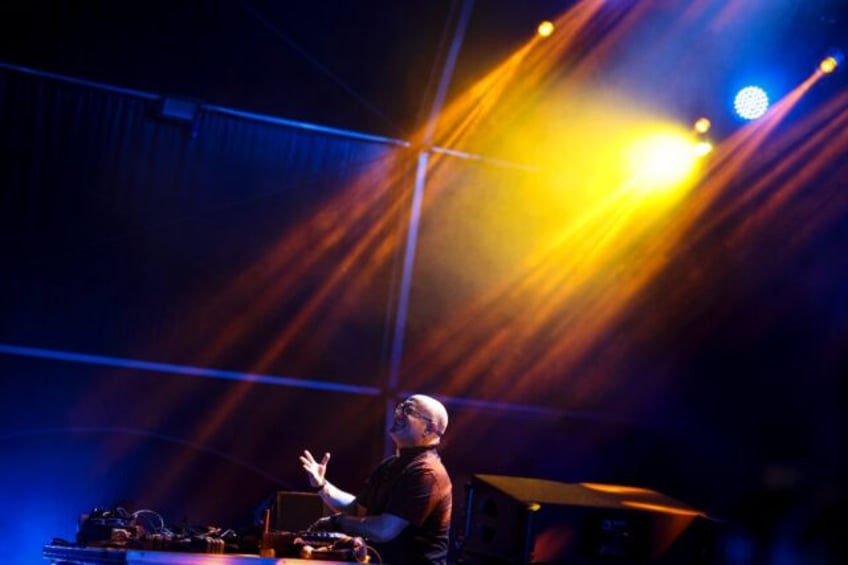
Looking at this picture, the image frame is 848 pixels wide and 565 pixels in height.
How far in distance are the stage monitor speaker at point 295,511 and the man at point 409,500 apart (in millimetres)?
266

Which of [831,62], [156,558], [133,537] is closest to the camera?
[156,558]

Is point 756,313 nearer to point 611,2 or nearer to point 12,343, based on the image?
point 611,2

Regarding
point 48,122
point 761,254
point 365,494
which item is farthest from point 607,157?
point 48,122

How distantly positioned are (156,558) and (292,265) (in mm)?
2705

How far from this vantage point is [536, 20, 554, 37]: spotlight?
5547 mm

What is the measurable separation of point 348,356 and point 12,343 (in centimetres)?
199

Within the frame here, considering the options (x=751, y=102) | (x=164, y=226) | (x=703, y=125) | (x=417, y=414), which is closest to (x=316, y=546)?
(x=417, y=414)

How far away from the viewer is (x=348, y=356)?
5.93m

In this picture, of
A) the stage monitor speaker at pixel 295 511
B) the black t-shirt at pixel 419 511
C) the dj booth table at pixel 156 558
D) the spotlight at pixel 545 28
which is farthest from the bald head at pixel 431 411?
the spotlight at pixel 545 28

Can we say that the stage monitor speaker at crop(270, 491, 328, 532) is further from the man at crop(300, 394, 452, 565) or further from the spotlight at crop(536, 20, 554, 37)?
the spotlight at crop(536, 20, 554, 37)

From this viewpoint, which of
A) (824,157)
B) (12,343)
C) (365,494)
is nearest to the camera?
(365,494)

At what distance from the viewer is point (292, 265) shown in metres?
5.83

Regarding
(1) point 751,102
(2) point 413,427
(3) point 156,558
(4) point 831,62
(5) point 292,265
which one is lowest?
(3) point 156,558

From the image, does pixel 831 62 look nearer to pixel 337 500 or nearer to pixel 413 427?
pixel 413 427
